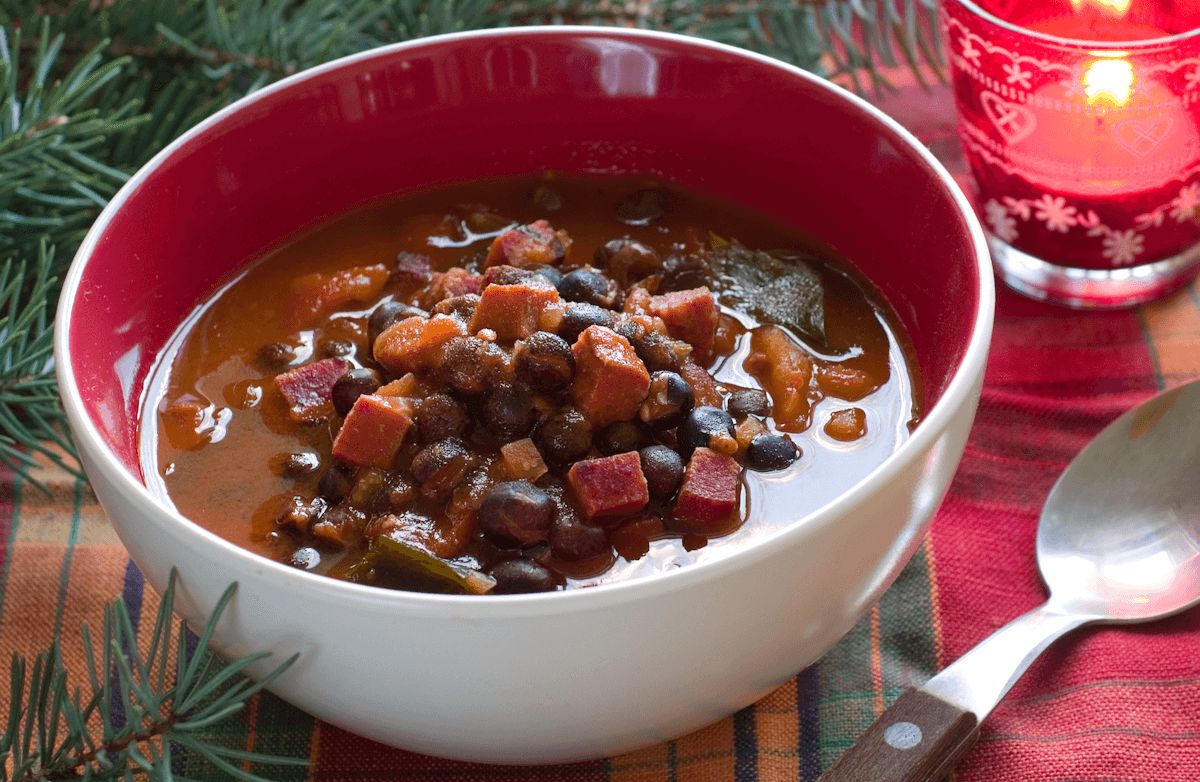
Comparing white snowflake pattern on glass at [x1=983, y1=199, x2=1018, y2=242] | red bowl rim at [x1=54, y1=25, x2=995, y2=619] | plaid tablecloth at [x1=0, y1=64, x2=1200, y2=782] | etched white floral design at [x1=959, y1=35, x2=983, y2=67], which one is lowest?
plaid tablecloth at [x1=0, y1=64, x2=1200, y2=782]

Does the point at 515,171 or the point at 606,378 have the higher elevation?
the point at 606,378

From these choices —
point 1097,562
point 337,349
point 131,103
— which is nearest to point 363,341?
point 337,349

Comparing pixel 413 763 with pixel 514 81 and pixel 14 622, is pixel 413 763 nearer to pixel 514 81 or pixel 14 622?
pixel 14 622

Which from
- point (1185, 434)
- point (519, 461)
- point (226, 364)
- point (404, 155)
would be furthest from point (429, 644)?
point (1185, 434)

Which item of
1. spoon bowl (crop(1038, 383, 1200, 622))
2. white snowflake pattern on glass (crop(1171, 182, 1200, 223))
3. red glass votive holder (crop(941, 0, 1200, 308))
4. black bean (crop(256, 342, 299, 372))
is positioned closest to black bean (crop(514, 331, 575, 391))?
black bean (crop(256, 342, 299, 372))

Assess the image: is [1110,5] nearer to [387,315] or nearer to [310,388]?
[387,315]

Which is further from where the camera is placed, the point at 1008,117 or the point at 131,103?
the point at 1008,117

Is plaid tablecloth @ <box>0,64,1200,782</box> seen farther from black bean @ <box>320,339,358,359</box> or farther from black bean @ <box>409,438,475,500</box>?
black bean @ <box>320,339,358,359</box>
